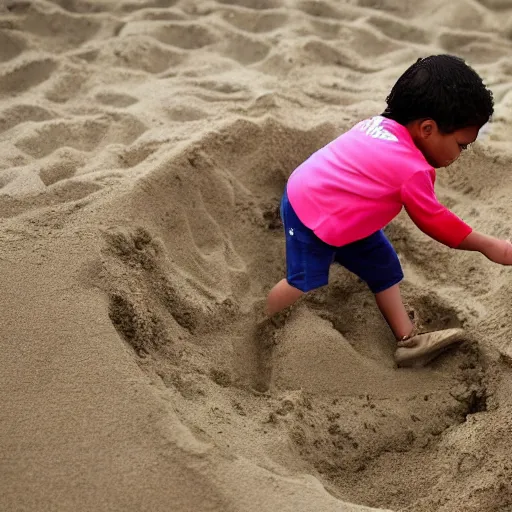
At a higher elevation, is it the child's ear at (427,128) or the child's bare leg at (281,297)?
the child's ear at (427,128)

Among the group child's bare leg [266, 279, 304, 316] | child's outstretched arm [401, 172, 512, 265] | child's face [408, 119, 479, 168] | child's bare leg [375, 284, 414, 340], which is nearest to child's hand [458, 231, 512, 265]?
child's outstretched arm [401, 172, 512, 265]

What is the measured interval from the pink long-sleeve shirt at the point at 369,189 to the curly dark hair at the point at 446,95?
0.09 m

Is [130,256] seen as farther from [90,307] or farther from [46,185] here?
[46,185]

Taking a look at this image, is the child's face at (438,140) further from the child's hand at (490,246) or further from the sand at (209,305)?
the sand at (209,305)

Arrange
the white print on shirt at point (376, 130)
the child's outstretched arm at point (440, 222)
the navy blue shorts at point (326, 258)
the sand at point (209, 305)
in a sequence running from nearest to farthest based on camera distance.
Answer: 1. the sand at point (209, 305)
2. the child's outstretched arm at point (440, 222)
3. the white print on shirt at point (376, 130)
4. the navy blue shorts at point (326, 258)

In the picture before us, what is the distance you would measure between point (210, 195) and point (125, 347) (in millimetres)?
906

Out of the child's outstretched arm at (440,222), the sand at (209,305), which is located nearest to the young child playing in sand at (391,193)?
the child's outstretched arm at (440,222)

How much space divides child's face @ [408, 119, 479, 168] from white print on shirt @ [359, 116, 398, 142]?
7 centimetres

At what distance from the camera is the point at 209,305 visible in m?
2.04

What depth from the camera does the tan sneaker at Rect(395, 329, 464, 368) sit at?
201cm

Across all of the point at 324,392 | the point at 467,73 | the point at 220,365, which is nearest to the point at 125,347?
the point at 220,365

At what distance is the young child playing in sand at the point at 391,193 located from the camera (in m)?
1.86

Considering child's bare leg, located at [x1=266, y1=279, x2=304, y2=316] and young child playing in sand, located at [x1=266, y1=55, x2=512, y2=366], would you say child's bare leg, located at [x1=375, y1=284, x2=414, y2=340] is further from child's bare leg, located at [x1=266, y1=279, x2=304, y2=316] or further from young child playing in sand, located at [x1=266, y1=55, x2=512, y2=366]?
child's bare leg, located at [x1=266, y1=279, x2=304, y2=316]

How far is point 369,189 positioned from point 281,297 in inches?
16.9
